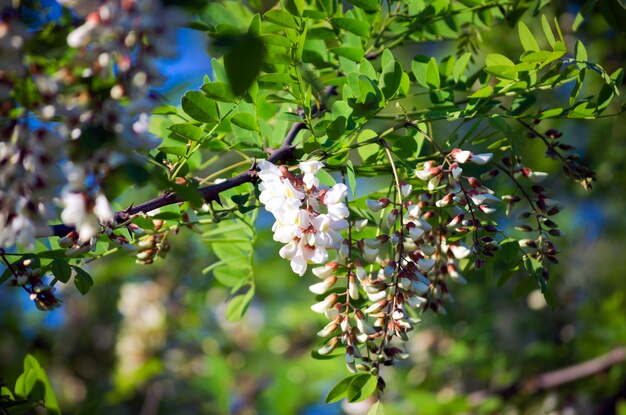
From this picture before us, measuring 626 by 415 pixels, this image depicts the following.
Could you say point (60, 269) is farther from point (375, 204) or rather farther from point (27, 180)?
point (375, 204)

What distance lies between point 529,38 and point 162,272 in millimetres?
1916

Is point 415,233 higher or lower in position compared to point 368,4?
lower

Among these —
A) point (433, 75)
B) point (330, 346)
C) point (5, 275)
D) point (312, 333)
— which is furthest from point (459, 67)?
point (312, 333)

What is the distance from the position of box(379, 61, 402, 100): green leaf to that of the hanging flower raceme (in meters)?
0.12

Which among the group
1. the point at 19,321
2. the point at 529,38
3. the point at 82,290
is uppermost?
the point at 529,38

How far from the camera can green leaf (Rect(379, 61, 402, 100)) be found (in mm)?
678

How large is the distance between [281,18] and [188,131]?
0.16 m

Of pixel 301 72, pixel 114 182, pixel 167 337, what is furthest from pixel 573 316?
pixel 114 182

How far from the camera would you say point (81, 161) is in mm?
466

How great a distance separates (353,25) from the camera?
77 centimetres

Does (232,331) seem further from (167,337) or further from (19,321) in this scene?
(19,321)

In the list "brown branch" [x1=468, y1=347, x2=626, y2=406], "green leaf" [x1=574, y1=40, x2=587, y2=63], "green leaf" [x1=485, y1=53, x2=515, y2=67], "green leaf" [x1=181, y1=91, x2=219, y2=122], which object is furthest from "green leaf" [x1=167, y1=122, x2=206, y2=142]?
"brown branch" [x1=468, y1=347, x2=626, y2=406]

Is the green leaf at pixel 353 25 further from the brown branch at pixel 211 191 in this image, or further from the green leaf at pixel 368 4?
the brown branch at pixel 211 191

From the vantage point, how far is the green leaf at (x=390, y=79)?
2.22 feet
